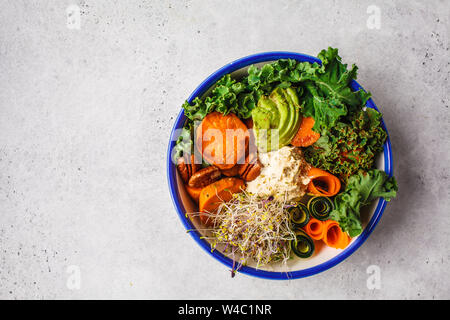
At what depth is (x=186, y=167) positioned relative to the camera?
6.88 feet

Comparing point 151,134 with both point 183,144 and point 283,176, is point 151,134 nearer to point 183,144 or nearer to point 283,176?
point 183,144

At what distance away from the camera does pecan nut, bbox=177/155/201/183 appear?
2078 millimetres

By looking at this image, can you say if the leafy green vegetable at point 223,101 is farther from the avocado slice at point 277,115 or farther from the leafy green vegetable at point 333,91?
the leafy green vegetable at point 333,91

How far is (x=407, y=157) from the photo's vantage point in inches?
96.3

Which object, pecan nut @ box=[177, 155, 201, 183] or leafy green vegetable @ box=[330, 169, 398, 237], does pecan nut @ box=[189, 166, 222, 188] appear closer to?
pecan nut @ box=[177, 155, 201, 183]

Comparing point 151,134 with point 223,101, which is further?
point 151,134

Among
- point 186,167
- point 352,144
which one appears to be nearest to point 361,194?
point 352,144

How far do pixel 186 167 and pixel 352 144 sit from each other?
99 centimetres

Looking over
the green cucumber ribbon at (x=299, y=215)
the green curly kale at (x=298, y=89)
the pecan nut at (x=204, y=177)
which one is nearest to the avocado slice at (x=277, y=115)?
the green curly kale at (x=298, y=89)

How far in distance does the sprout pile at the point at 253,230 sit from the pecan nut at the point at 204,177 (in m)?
0.17

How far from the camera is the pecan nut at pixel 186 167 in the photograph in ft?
6.82

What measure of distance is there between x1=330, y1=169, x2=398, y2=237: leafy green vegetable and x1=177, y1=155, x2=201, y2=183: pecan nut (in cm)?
92

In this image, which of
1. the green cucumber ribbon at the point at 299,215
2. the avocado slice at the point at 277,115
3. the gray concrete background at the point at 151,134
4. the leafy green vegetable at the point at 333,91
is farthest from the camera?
the gray concrete background at the point at 151,134

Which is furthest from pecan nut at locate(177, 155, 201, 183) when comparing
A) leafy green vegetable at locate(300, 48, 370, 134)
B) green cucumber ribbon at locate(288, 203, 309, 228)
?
leafy green vegetable at locate(300, 48, 370, 134)
